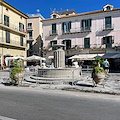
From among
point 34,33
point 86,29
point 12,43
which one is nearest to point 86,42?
point 86,29

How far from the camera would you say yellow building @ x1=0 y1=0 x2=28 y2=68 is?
26219mm

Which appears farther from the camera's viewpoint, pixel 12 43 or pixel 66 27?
pixel 12 43

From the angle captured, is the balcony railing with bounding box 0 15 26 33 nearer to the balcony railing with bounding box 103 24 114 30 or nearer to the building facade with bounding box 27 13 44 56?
the building facade with bounding box 27 13 44 56

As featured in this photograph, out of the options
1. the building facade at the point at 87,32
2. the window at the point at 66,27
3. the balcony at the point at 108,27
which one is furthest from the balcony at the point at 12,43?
the balcony at the point at 108,27

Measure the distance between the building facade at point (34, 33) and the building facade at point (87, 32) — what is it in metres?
6.15

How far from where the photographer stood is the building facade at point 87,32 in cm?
2458

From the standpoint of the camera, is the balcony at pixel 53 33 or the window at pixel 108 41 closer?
the window at pixel 108 41

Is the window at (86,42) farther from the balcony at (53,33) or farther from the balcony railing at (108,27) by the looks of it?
the balcony at (53,33)

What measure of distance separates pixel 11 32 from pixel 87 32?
16701 mm

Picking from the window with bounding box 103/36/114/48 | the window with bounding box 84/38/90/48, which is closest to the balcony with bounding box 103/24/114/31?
the window with bounding box 103/36/114/48

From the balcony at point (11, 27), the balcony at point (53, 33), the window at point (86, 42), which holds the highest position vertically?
the balcony at point (11, 27)

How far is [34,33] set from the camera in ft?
119

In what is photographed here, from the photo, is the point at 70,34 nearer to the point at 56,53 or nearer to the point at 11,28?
the point at 11,28

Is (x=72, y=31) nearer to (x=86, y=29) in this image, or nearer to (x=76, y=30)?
(x=76, y=30)
